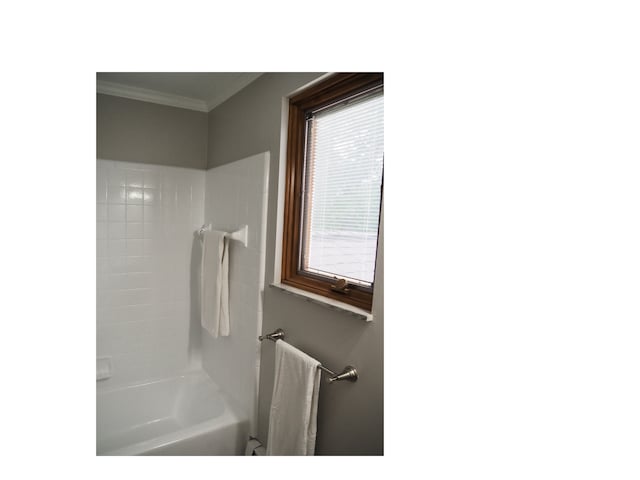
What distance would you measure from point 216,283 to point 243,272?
193 millimetres

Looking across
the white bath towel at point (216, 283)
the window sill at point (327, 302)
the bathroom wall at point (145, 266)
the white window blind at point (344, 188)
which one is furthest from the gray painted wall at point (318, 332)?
the bathroom wall at point (145, 266)

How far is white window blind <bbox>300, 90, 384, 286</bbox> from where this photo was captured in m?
1.04

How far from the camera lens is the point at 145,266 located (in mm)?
2020

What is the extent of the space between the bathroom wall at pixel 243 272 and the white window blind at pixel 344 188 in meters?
0.24

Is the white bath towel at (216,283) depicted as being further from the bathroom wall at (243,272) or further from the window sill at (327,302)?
the window sill at (327,302)

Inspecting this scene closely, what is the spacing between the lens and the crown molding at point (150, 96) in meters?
1.79

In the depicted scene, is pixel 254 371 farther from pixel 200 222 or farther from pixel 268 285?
pixel 200 222

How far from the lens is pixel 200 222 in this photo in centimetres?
215

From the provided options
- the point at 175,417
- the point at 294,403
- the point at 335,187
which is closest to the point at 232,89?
the point at 335,187

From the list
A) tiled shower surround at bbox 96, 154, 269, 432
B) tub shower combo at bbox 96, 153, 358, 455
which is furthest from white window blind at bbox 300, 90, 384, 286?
tiled shower surround at bbox 96, 154, 269, 432

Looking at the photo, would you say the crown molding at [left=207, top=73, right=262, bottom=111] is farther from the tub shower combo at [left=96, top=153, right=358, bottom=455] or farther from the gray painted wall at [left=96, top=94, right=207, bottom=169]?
the tub shower combo at [left=96, top=153, right=358, bottom=455]
